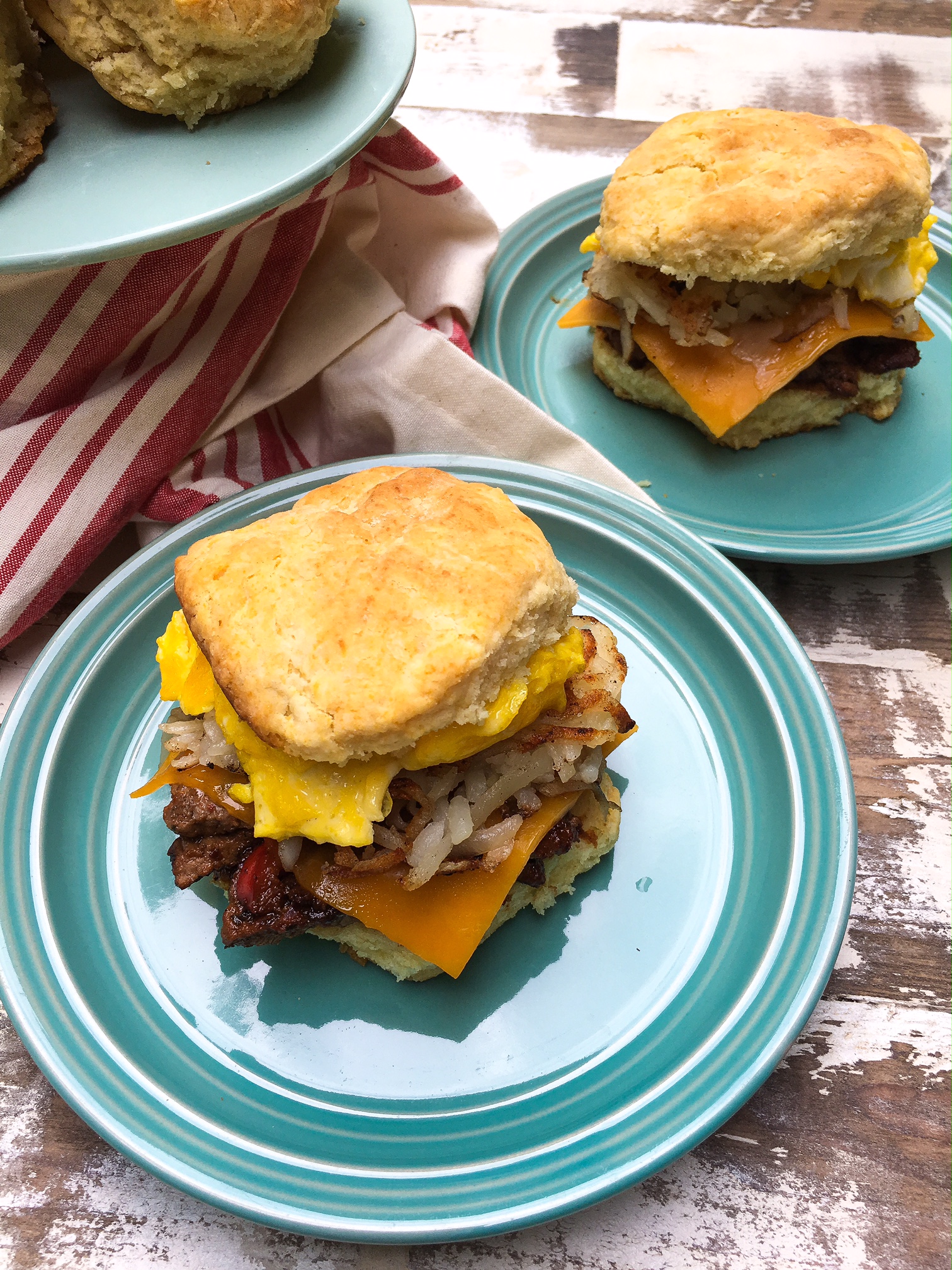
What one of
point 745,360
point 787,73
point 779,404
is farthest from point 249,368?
point 787,73

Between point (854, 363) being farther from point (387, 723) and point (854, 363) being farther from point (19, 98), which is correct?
point (19, 98)

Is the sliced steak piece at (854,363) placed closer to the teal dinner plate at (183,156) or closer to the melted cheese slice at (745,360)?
the melted cheese slice at (745,360)

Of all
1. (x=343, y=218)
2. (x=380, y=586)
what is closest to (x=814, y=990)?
(x=380, y=586)

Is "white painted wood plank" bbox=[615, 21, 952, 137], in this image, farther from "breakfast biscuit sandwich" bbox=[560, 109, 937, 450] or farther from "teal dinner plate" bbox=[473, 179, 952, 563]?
"breakfast biscuit sandwich" bbox=[560, 109, 937, 450]

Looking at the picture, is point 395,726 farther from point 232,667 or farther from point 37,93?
point 37,93

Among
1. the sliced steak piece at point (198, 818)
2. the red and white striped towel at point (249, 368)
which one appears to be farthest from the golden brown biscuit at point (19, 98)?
the sliced steak piece at point (198, 818)

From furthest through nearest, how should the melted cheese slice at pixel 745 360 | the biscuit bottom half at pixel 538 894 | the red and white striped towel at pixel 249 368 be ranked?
the melted cheese slice at pixel 745 360 → the red and white striped towel at pixel 249 368 → the biscuit bottom half at pixel 538 894
